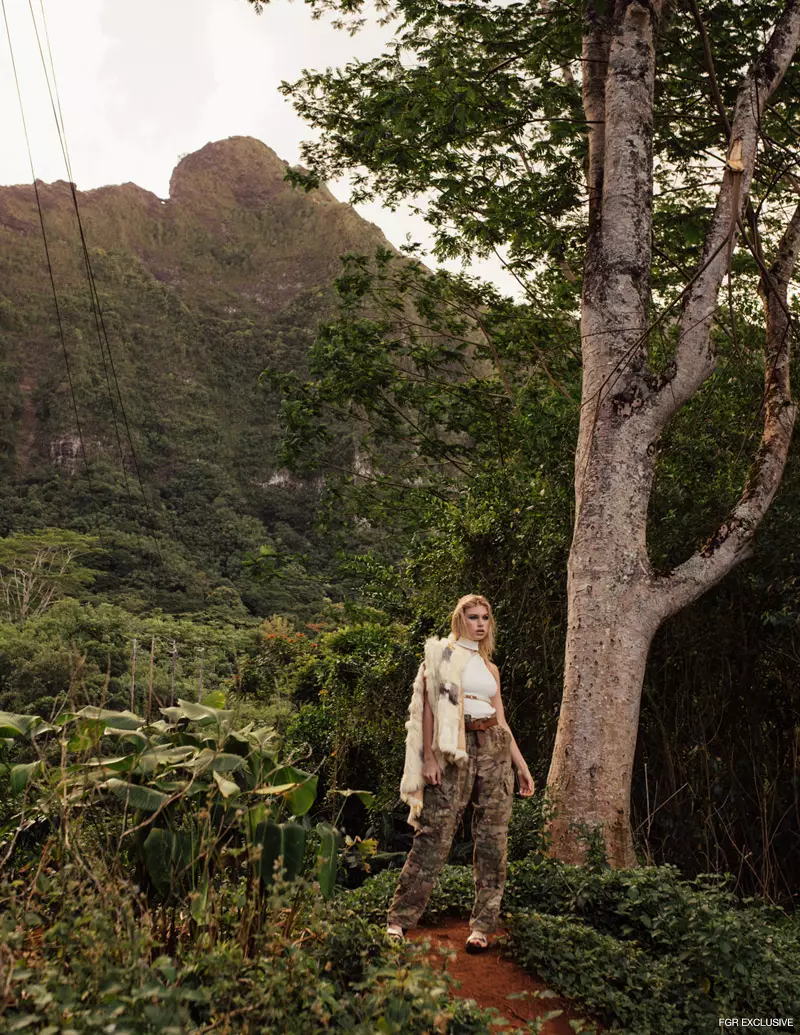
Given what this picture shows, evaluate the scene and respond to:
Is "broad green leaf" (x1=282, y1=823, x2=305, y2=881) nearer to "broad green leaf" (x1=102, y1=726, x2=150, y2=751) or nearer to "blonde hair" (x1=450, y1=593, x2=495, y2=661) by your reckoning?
"broad green leaf" (x1=102, y1=726, x2=150, y2=751)

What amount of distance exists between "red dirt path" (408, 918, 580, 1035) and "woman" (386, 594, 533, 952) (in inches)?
4.0

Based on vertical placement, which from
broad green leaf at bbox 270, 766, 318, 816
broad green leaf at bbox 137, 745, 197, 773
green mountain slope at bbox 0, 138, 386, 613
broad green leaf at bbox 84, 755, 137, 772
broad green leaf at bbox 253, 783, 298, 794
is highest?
green mountain slope at bbox 0, 138, 386, 613

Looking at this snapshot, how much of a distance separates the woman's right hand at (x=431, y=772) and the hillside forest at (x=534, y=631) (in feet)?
1.26

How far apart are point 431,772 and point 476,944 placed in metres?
0.76

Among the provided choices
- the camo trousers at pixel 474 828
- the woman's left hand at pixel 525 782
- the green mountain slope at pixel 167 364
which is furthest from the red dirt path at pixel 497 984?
the green mountain slope at pixel 167 364

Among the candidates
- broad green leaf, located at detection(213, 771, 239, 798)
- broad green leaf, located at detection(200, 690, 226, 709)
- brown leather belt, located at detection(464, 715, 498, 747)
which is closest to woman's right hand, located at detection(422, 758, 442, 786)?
brown leather belt, located at detection(464, 715, 498, 747)

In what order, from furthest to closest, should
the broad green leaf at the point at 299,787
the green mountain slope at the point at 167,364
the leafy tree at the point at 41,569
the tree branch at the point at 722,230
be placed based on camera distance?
the green mountain slope at the point at 167,364, the leafy tree at the point at 41,569, the tree branch at the point at 722,230, the broad green leaf at the point at 299,787

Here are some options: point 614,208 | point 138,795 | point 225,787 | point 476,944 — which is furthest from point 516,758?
point 614,208

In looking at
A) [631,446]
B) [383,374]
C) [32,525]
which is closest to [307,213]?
[32,525]

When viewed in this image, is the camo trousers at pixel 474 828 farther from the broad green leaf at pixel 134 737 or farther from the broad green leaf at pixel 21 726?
the broad green leaf at pixel 21 726

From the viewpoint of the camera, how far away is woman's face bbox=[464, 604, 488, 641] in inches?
172

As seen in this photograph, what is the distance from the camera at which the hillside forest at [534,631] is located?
9.29 feet

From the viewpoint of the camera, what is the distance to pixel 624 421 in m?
5.75

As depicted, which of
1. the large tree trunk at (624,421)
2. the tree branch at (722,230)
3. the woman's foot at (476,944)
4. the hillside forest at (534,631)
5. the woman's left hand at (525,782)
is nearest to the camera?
the hillside forest at (534,631)
